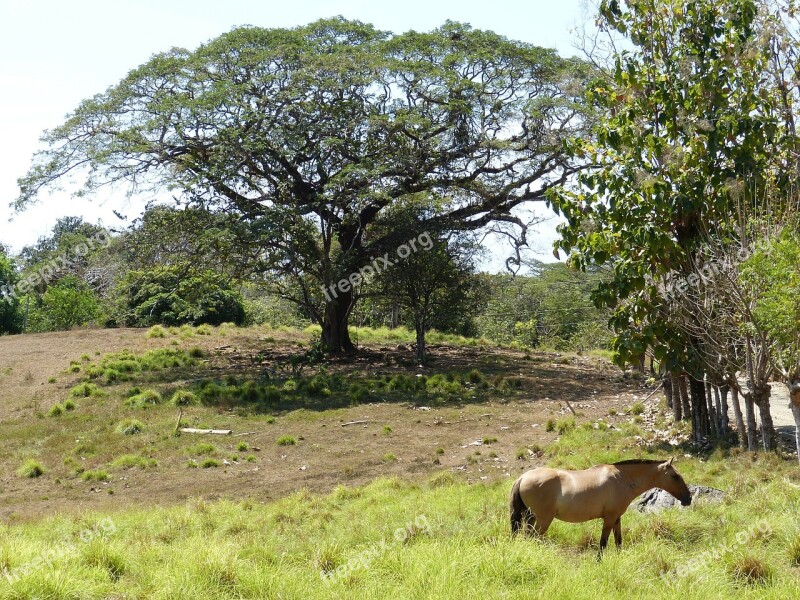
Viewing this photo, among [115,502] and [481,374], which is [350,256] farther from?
[115,502]

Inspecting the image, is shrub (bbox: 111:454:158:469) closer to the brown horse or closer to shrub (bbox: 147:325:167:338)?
the brown horse

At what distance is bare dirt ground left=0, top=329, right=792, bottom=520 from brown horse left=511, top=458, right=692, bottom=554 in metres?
4.51

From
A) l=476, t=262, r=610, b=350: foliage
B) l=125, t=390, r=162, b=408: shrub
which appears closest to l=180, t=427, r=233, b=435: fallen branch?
l=125, t=390, r=162, b=408: shrub

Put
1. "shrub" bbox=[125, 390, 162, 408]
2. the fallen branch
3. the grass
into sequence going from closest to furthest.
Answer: the grass
the fallen branch
"shrub" bbox=[125, 390, 162, 408]

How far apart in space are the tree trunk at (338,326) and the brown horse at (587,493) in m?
18.7

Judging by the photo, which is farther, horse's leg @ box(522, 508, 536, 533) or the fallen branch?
the fallen branch

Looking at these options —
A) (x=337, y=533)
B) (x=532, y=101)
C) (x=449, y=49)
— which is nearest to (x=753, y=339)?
(x=337, y=533)

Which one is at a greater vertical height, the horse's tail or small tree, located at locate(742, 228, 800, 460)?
small tree, located at locate(742, 228, 800, 460)

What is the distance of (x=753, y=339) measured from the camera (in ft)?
38.0

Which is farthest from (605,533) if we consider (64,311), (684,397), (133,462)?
(64,311)

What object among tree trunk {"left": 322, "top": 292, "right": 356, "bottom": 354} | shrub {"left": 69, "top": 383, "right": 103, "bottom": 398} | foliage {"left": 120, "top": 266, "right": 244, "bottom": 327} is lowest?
shrub {"left": 69, "top": 383, "right": 103, "bottom": 398}

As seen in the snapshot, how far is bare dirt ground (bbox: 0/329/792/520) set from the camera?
13250mm

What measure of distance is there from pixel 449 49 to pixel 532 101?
3.13m

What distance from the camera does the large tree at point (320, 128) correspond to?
2277 cm
